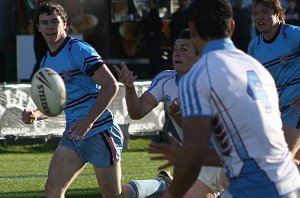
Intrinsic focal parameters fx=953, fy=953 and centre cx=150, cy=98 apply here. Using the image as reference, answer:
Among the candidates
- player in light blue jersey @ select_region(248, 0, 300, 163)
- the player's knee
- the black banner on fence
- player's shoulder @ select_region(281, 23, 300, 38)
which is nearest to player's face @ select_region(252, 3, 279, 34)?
player in light blue jersey @ select_region(248, 0, 300, 163)

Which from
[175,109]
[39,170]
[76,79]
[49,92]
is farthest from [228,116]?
[39,170]

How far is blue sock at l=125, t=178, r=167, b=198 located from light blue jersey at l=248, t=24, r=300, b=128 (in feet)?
5.07

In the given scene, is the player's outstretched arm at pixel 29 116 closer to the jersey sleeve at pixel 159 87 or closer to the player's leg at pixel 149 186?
the jersey sleeve at pixel 159 87

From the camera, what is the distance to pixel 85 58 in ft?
25.4

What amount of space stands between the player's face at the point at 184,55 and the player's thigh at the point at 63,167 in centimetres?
131

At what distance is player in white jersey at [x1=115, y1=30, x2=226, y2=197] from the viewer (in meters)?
7.00

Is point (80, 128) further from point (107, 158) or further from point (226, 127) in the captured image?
point (226, 127)

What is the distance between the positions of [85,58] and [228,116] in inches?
122

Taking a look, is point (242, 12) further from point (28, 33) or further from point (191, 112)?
point (191, 112)

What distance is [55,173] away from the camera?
7.66 m

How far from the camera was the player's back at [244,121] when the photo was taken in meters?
4.77

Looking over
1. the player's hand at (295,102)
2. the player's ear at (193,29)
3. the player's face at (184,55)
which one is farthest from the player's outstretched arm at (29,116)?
the player's ear at (193,29)

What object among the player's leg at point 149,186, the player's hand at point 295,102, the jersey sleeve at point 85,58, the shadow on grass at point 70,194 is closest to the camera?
the jersey sleeve at point 85,58

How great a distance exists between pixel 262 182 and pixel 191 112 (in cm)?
54
